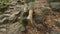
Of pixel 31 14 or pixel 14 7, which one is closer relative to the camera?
pixel 31 14

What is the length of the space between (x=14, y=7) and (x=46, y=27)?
145 inches

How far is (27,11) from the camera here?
5863 millimetres

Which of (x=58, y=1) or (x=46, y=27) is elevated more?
(x=58, y=1)

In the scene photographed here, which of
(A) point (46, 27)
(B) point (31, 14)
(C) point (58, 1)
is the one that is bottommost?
(A) point (46, 27)

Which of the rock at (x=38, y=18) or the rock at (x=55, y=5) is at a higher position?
the rock at (x=55, y=5)

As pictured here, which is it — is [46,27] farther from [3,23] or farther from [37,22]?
[3,23]

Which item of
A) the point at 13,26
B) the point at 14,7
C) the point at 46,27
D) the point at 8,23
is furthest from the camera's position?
the point at 14,7

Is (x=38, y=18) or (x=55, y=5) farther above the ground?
(x=55, y=5)

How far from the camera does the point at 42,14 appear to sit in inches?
229

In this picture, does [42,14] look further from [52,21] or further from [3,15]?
[3,15]

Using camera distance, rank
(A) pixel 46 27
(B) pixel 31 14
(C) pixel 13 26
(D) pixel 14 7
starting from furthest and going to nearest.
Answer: (D) pixel 14 7, (C) pixel 13 26, (B) pixel 31 14, (A) pixel 46 27

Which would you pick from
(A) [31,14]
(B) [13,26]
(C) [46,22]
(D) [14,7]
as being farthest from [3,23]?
(C) [46,22]

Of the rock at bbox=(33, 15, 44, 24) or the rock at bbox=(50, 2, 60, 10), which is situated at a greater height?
the rock at bbox=(50, 2, 60, 10)

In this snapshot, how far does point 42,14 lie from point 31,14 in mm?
408
